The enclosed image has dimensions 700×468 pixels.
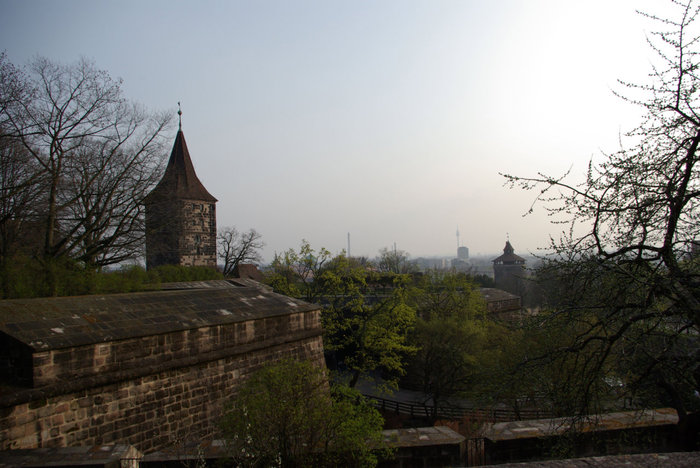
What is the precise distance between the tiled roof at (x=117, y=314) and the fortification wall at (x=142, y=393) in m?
0.20

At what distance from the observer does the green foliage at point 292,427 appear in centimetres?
460

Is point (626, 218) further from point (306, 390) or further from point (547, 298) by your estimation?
point (306, 390)

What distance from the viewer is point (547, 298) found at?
19.1 ft

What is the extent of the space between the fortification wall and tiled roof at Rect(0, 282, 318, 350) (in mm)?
202

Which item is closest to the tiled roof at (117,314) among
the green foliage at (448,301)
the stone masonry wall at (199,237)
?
the green foliage at (448,301)

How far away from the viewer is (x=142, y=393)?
7285mm

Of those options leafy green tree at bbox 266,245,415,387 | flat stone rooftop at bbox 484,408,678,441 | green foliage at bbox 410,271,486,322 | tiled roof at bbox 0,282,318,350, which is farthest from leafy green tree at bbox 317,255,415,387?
flat stone rooftop at bbox 484,408,678,441

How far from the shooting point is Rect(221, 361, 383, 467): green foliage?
460cm

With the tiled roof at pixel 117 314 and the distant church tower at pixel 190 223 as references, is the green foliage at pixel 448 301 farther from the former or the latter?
the distant church tower at pixel 190 223

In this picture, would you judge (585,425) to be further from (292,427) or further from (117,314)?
(117,314)

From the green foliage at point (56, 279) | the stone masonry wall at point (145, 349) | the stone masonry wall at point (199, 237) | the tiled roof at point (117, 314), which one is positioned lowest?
the stone masonry wall at point (145, 349)

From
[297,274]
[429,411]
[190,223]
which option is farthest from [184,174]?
[429,411]

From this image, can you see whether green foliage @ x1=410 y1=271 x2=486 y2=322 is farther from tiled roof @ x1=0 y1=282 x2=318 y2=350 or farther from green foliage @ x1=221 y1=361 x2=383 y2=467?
green foliage @ x1=221 y1=361 x2=383 y2=467

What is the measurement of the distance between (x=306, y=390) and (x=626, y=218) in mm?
4046
